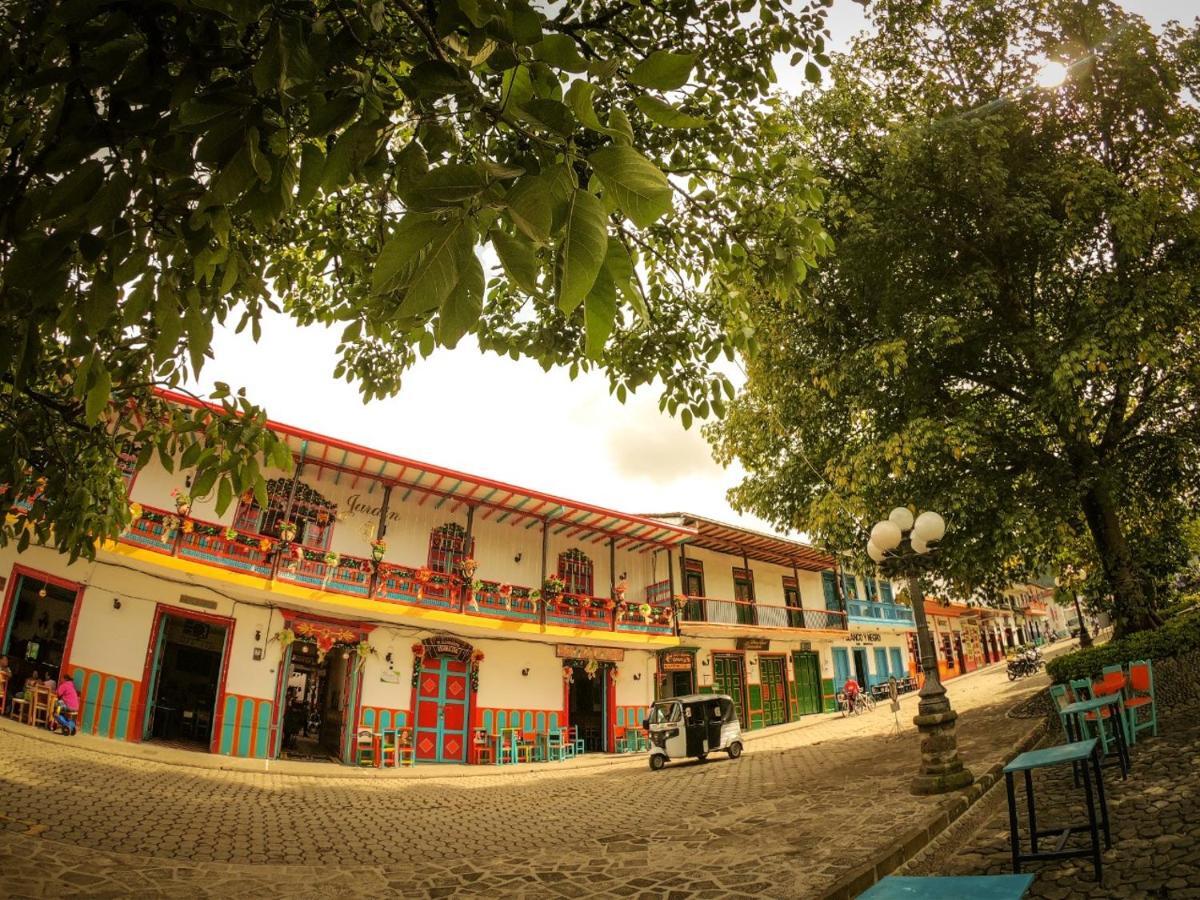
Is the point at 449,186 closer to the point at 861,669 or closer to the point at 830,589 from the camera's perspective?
the point at 830,589

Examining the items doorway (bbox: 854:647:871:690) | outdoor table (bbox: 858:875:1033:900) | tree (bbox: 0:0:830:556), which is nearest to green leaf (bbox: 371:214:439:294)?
tree (bbox: 0:0:830:556)

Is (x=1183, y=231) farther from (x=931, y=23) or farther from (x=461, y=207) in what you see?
(x=461, y=207)

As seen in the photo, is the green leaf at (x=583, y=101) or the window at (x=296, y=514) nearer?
the green leaf at (x=583, y=101)

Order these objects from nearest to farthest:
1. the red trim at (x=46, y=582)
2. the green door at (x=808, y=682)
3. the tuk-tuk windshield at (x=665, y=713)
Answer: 1. the red trim at (x=46, y=582)
2. the tuk-tuk windshield at (x=665, y=713)
3. the green door at (x=808, y=682)

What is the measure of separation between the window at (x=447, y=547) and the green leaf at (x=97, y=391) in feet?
41.1

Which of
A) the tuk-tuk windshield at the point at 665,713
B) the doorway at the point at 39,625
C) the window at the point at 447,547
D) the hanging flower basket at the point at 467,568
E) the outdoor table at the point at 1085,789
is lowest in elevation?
the tuk-tuk windshield at the point at 665,713

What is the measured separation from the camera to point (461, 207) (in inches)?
34.9

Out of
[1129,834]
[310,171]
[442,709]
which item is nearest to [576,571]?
[442,709]

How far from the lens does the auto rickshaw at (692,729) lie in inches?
494

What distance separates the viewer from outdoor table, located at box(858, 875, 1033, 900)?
195 centimetres

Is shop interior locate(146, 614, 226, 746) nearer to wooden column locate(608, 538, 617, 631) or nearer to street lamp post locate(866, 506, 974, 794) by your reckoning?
wooden column locate(608, 538, 617, 631)

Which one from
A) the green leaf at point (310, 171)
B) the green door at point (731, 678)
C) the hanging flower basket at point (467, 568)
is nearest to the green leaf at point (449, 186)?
the green leaf at point (310, 171)

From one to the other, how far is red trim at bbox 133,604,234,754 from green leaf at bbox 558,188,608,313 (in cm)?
1286

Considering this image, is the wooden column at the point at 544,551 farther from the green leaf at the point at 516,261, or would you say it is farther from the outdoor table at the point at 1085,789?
the green leaf at the point at 516,261
